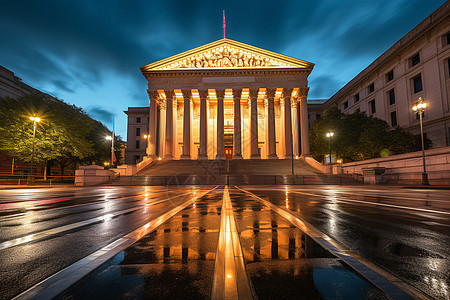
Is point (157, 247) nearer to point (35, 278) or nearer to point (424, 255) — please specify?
point (35, 278)

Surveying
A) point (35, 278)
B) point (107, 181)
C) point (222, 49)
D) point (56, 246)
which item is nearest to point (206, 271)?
point (35, 278)

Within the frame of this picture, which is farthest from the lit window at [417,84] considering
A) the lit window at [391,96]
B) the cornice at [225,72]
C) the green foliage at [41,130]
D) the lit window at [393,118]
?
the green foliage at [41,130]

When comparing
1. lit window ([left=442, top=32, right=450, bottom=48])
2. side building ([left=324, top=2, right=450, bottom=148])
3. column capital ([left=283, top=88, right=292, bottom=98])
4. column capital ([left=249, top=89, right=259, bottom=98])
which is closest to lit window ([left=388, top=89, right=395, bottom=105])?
side building ([left=324, top=2, right=450, bottom=148])

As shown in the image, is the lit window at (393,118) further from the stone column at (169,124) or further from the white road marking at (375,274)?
the white road marking at (375,274)

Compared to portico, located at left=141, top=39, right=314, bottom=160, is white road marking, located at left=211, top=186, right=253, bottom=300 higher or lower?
lower

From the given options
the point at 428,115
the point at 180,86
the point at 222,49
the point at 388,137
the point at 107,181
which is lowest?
the point at 107,181

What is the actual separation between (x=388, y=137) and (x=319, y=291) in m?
34.2

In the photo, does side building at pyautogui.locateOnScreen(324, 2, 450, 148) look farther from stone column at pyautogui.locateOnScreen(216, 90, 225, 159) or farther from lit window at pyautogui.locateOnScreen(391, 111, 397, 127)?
stone column at pyautogui.locateOnScreen(216, 90, 225, 159)

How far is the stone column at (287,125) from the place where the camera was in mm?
37487

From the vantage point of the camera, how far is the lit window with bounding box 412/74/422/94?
1276 inches

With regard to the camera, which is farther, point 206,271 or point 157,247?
point 157,247

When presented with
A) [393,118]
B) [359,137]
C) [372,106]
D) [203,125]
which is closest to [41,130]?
[203,125]

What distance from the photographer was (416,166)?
68.4 feet

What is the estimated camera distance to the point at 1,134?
26.8m
